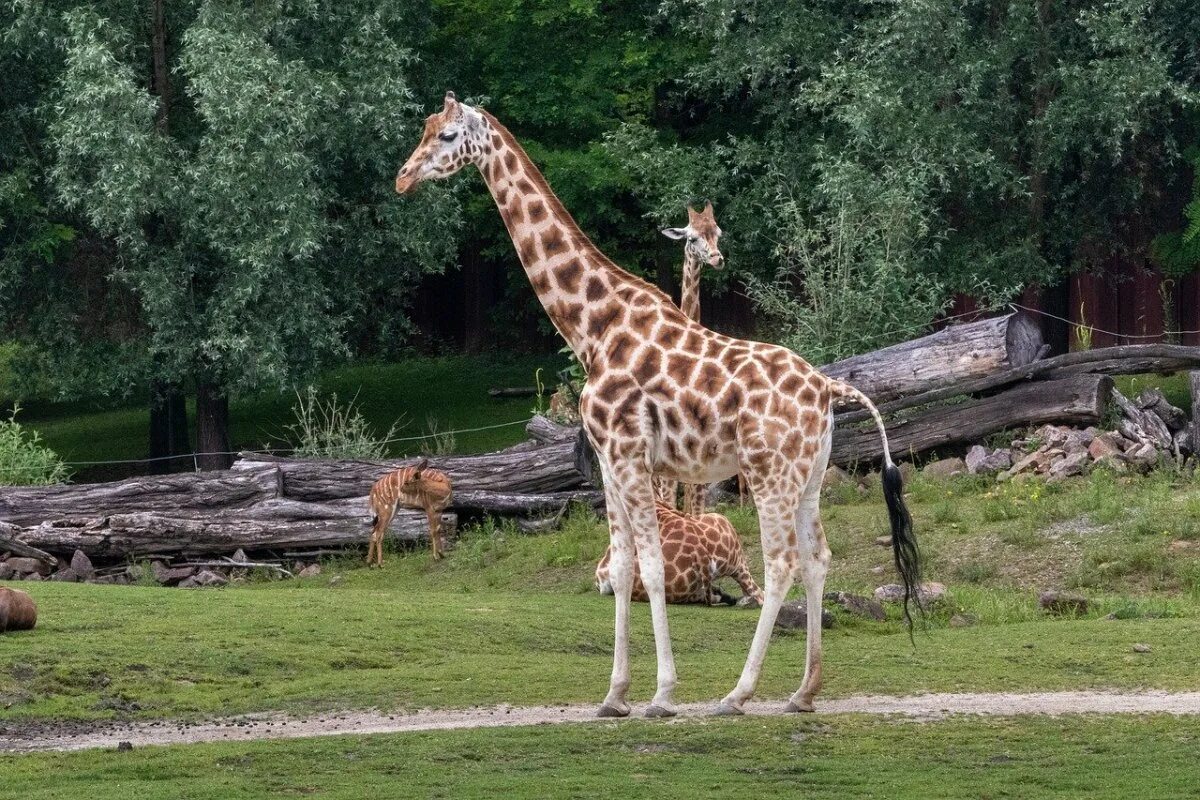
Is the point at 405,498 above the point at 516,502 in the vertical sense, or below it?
above

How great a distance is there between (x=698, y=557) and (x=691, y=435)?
574cm

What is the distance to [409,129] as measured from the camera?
31047 mm

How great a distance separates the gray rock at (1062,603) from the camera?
17.0 m

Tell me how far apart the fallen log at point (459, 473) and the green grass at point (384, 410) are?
7.15m

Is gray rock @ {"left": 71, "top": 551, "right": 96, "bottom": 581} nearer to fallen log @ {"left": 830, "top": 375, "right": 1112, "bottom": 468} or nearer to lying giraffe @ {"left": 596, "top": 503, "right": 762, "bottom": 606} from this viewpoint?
lying giraffe @ {"left": 596, "top": 503, "right": 762, "bottom": 606}

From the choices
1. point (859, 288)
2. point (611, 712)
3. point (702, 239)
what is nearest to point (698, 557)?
point (702, 239)

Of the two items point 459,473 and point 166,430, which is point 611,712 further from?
point 166,430

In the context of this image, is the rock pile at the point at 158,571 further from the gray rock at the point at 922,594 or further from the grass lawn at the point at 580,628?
the gray rock at the point at 922,594

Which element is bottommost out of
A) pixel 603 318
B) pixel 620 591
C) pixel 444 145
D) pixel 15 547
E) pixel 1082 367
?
pixel 15 547

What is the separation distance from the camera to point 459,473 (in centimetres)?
2405

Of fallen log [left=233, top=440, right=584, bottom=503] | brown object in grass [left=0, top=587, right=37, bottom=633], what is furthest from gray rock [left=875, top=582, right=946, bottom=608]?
brown object in grass [left=0, top=587, right=37, bottom=633]

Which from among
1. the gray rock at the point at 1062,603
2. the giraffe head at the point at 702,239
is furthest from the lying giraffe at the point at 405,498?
the gray rock at the point at 1062,603

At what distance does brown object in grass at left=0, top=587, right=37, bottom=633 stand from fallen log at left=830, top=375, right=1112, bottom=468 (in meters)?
11.9

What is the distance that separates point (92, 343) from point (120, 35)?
529 centimetres
